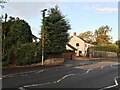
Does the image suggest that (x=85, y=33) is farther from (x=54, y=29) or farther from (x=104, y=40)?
(x=54, y=29)

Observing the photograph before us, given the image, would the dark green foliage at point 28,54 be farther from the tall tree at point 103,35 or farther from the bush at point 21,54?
the tall tree at point 103,35

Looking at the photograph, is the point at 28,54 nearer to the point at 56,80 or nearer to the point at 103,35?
the point at 56,80

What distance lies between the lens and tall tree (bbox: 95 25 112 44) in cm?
11300

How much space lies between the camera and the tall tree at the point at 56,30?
→ 37106 mm

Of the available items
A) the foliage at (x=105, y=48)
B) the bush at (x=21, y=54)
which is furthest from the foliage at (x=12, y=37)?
the foliage at (x=105, y=48)

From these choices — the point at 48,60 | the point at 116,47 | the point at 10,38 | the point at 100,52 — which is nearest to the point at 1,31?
the point at 10,38

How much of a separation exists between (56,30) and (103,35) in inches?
3097

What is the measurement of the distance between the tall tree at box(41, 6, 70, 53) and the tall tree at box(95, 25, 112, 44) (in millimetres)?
74504

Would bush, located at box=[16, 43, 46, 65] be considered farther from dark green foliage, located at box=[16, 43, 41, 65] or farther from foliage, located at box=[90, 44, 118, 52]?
foliage, located at box=[90, 44, 118, 52]

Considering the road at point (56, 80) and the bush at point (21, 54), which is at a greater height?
the bush at point (21, 54)

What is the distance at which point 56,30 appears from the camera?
37.8 m

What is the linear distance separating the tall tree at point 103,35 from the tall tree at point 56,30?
74.5 metres

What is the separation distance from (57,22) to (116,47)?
151 ft

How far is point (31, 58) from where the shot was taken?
32344 millimetres
